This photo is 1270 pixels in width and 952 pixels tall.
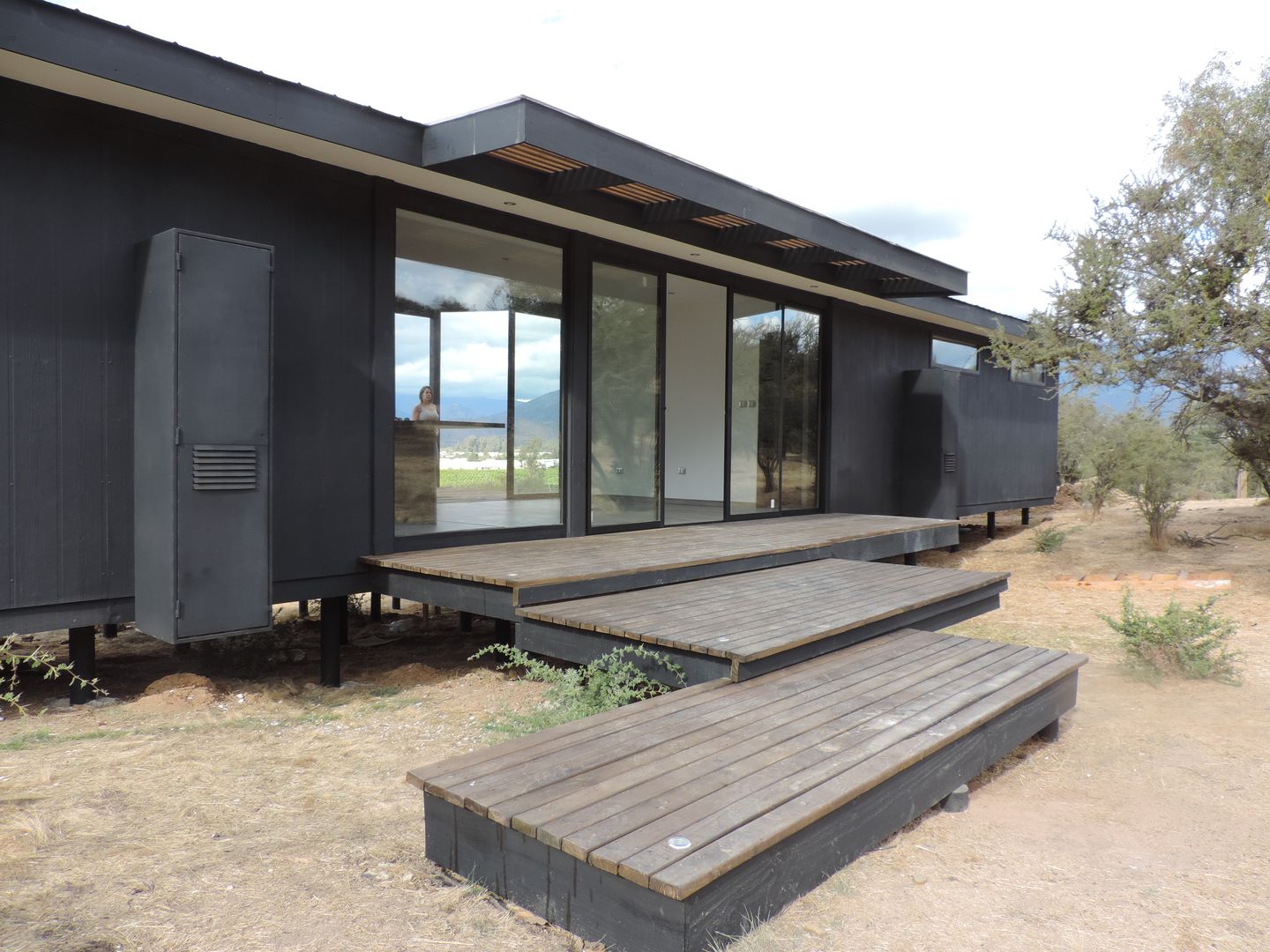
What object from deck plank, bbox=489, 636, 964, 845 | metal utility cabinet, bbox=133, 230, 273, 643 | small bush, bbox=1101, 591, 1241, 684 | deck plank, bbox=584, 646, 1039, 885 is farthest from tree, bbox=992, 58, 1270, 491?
metal utility cabinet, bbox=133, 230, 273, 643

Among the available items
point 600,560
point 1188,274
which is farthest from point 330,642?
point 1188,274

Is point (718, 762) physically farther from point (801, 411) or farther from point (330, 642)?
point (801, 411)

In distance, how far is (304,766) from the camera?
3240mm

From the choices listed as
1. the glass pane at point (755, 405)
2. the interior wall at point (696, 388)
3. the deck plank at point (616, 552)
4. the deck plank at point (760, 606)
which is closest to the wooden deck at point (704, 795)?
the deck plank at point (760, 606)

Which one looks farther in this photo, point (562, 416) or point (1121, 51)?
point (1121, 51)

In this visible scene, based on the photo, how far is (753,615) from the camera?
12.6ft

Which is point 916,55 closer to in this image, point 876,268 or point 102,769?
point 876,268

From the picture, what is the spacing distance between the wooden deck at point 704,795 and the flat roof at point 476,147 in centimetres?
312

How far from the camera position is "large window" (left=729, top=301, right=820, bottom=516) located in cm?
793

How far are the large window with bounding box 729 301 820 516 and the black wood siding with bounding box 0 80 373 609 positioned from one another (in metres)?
4.20

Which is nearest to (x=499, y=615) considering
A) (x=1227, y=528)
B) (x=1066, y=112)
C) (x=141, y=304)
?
(x=141, y=304)

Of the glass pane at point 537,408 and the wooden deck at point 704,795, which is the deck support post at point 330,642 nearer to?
the glass pane at point 537,408

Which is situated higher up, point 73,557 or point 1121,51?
point 1121,51

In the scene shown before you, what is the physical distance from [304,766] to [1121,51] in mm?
10178
